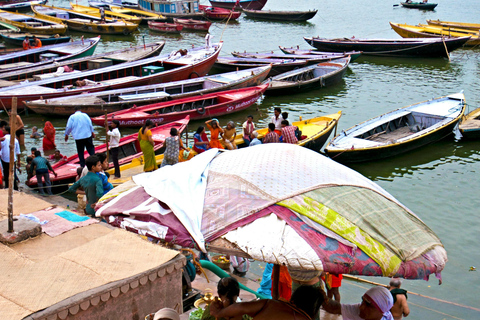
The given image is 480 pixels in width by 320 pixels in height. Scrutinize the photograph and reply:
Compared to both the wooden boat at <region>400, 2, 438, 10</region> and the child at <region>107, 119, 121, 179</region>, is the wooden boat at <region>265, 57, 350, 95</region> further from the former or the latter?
the wooden boat at <region>400, 2, 438, 10</region>

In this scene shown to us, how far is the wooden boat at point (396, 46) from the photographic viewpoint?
27305mm

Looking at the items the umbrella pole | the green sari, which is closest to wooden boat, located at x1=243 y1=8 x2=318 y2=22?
the green sari

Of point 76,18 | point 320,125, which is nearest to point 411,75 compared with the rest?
point 320,125

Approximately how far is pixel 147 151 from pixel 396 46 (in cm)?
2144

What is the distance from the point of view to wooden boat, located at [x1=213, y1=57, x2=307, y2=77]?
2236 centimetres

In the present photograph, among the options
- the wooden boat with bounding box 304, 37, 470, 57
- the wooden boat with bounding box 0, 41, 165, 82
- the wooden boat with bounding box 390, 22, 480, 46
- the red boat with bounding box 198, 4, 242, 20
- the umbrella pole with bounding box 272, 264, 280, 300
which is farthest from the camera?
the red boat with bounding box 198, 4, 242, 20

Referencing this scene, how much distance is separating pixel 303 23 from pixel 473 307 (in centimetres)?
3634

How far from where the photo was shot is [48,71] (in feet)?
65.5

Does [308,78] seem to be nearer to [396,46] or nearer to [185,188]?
[396,46]

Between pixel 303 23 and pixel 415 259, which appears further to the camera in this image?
pixel 303 23

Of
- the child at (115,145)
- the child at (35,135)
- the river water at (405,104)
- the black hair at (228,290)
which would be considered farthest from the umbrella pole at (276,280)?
the child at (35,135)

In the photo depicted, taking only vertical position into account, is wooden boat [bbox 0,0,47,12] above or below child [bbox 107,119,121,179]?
above

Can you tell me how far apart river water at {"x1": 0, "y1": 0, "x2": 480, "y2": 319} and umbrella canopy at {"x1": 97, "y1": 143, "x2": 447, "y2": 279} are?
381cm

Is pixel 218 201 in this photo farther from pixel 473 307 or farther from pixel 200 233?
pixel 473 307
